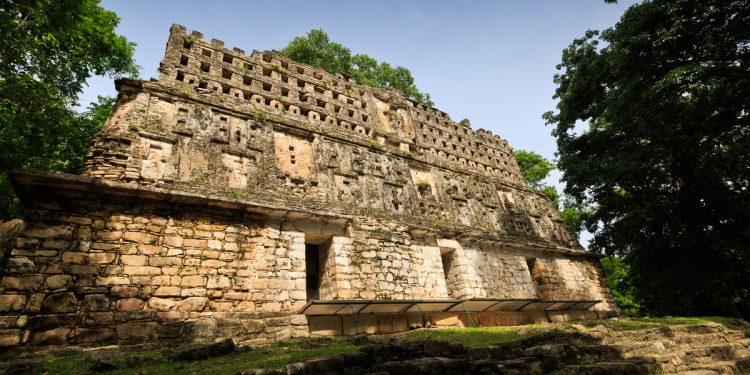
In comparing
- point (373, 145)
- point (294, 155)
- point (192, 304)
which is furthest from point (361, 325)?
point (373, 145)

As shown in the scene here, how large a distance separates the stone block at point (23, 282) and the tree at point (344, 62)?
54.0 feet

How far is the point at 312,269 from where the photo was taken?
9.95 meters

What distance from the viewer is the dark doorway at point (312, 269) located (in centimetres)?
955

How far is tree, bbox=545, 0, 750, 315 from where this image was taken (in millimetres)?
8344

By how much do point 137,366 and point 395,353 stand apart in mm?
3255

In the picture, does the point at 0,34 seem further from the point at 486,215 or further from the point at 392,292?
the point at 486,215

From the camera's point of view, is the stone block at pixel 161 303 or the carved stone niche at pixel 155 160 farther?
the carved stone niche at pixel 155 160

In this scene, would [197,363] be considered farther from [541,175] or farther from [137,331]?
[541,175]

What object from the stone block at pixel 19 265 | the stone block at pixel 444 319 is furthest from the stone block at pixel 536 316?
the stone block at pixel 19 265

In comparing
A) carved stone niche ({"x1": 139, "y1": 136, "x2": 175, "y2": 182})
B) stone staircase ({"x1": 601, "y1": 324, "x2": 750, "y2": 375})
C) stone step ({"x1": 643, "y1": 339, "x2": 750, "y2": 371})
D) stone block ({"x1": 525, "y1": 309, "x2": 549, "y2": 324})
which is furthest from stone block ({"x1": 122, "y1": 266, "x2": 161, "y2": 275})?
stone block ({"x1": 525, "y1": 309, "x2": 549, "y2": 324})

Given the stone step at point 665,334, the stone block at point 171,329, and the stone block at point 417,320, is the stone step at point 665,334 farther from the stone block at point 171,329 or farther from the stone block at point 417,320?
the stone block at point 171,329

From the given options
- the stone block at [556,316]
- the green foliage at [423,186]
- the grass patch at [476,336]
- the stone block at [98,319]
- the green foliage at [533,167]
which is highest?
the green foliage at [533,167]

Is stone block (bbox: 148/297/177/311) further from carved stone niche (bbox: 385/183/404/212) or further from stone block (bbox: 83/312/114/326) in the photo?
carved stone niche (bbox: 385/183/404/212)

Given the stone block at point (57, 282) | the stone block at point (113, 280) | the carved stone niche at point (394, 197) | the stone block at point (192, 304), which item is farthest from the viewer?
the carved stone niche at point (394, 197)
